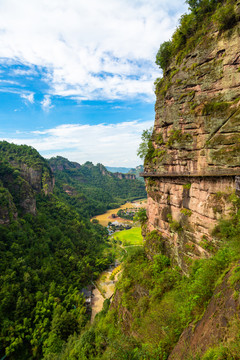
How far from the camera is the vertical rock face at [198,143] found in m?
10.5

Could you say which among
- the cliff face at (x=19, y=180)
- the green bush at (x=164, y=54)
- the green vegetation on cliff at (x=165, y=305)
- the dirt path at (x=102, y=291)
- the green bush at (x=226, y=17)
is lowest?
A: the dirt path at (x=102, y=291)

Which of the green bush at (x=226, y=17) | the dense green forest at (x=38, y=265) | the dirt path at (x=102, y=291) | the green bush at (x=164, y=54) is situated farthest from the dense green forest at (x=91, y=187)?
the green bush at (x=226, y=17)

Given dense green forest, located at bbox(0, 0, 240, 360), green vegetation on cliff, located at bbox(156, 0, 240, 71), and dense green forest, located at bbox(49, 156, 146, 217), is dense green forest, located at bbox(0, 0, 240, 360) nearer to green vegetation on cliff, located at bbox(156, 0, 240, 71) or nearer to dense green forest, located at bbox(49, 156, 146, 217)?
green vegetation on cliff, located at bbox(156, 0, 240, 71)

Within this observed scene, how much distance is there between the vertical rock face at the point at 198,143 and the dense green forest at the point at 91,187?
242ft

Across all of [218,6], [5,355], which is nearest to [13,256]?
[5,355]

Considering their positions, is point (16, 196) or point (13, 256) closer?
point (13, 256)

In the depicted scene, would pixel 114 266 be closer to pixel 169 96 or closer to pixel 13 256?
pixel 13 256

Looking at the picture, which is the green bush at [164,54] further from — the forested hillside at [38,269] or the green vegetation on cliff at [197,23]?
the forested hillside at [38,269]

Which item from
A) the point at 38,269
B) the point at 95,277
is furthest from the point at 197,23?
the point at 95,277

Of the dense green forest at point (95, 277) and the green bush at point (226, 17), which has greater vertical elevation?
the green bush at point (226, 17)

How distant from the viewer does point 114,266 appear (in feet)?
141

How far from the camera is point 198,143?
12.1 m

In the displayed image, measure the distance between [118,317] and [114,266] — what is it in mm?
29446

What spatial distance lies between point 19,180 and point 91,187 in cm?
9659
